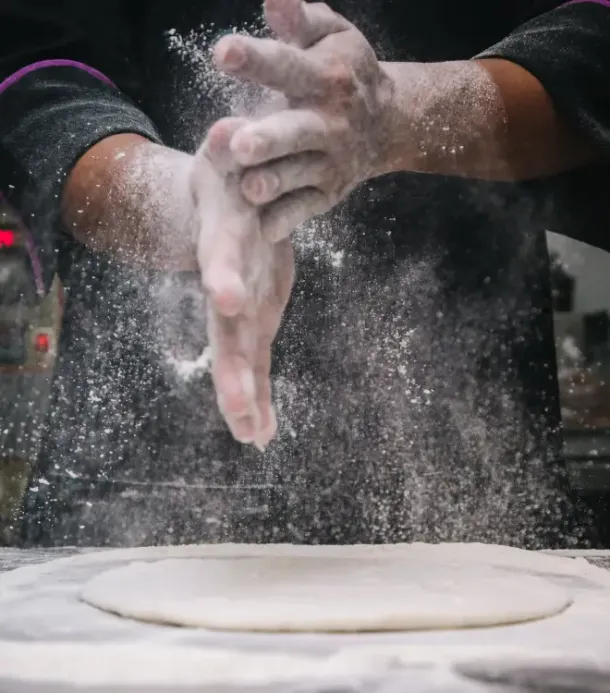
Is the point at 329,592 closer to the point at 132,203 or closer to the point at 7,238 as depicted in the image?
the point at 132,203

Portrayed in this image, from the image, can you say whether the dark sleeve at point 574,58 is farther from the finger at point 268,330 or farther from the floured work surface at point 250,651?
the floured work surface at point 250,651

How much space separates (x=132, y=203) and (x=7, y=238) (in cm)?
18

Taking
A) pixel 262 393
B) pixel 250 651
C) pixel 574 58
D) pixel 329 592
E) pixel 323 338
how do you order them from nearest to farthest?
1. pixel 250 651
2. pixel 329 592
3. pixel 262 393
4. pixel 574 58
5. pixel 323 338

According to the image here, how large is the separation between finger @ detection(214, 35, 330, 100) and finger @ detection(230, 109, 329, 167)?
0.02 metres

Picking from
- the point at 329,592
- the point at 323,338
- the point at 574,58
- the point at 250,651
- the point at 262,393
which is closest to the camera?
the point at 250,651

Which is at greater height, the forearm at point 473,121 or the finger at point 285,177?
the forearm at point 473,121

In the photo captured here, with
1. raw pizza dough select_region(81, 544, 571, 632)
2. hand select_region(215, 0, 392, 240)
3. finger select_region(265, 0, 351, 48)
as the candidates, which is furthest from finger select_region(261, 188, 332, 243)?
raw pizza dough select_region(81, 544, 571, 632)

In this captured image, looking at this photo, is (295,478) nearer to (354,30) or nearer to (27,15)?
(354,30)

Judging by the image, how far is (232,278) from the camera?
1.65 feet

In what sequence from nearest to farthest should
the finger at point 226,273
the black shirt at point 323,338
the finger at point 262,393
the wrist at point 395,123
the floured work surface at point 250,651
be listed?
the floured work surface at point 250,651 < the finger at point 226,273 < the finger at point 262,393 < the wrist at point 395,123 < the black shirt at point 323,338

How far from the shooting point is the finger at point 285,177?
1.76 feet

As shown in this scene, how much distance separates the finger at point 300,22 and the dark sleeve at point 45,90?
0.83 feet

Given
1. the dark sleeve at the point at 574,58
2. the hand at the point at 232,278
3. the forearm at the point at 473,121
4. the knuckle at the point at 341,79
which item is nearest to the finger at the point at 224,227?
the hand at the point at 232,278

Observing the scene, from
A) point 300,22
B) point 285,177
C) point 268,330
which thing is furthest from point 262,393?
point 300,22
